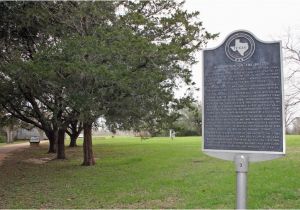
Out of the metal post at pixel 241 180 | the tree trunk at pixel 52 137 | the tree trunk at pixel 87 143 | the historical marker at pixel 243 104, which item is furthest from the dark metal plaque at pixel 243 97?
the tree trunk at pixel 52 137

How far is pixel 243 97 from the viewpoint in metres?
6.14

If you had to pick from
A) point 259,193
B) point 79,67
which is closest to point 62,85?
point 79,67

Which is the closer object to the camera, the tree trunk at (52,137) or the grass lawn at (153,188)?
the grass lawn at (153,188)

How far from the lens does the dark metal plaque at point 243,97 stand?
5.98 m

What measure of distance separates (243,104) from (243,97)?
3.7 inches

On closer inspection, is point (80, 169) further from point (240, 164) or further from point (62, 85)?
point (240, 164)

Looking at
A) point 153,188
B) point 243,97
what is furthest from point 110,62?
point 243,97

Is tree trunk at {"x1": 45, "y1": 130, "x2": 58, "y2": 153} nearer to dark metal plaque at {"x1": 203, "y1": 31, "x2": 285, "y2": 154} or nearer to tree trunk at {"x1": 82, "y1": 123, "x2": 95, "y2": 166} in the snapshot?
tree trunk at {"x1": 82, "y1": 123, "x2": 95, "y2": 166}

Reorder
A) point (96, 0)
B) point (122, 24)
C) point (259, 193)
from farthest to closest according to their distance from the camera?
point (122, 24), point (96, 0), point (259, 193)

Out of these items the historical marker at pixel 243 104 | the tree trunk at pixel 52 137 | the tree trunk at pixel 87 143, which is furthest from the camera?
the tree trunk at pixel 52 137

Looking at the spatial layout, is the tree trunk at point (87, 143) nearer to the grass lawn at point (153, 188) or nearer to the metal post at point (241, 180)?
the grass lawn at point (153, 188)

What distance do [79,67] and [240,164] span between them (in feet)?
26.0

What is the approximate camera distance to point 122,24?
704 inches

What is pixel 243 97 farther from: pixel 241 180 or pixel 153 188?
pixel 153 188
